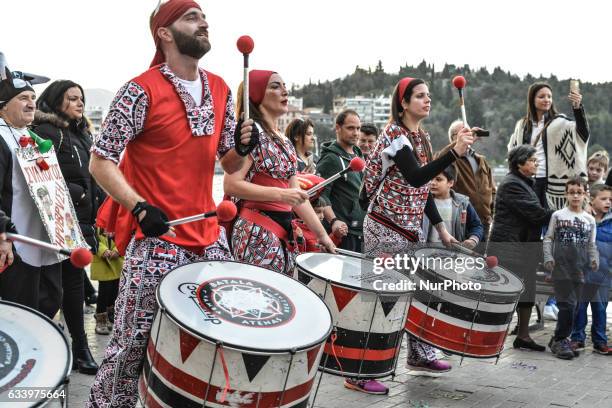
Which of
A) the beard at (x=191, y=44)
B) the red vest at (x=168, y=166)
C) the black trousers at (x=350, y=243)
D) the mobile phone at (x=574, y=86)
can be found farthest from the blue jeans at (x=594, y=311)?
the beard at (x=191, y=44)

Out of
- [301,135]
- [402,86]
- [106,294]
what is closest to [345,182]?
[301,135]

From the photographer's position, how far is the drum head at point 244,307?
2.89 metres

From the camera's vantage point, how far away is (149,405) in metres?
3.09

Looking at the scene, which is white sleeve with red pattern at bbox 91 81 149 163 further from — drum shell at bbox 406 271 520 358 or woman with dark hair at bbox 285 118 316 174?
woman with dark hair at bbox 285 118 316 174

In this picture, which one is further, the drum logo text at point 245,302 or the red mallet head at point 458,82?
the red mallet head at point 458,82

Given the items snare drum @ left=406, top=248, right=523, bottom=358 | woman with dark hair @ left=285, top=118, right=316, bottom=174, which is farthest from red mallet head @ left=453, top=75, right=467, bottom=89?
woman with dark hair @ left=285, top=118, right=316, bottom=174

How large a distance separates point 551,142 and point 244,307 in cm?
532

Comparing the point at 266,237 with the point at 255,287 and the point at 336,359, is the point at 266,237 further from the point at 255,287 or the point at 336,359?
the point at 255,287

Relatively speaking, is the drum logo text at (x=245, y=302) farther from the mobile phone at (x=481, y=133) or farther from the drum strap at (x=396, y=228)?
the mobile phone at (x=481, y=133)

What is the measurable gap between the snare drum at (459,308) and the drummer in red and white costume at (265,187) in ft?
2.51

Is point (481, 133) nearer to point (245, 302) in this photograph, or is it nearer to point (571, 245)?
point (571, 245)

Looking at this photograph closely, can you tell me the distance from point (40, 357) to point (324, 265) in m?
2.01

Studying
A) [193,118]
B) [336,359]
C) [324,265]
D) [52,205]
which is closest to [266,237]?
[324,265]

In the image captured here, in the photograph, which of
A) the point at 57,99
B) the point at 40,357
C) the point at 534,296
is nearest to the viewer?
the point at 40,357
